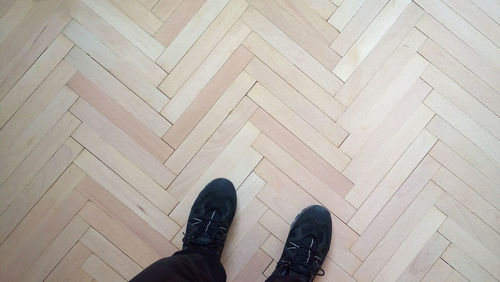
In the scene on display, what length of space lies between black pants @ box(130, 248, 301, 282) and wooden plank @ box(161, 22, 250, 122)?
17.2 inches

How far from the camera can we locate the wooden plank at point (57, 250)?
124cm

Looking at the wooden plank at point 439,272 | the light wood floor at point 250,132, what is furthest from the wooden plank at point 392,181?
the wooden plank at point 439,272

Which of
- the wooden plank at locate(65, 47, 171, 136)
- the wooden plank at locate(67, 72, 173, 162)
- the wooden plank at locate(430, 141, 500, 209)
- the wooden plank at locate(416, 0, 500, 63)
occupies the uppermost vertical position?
the wooden plank at locate(416, 0, 500, 63)

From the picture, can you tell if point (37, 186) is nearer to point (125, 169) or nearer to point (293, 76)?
point (125, 169)

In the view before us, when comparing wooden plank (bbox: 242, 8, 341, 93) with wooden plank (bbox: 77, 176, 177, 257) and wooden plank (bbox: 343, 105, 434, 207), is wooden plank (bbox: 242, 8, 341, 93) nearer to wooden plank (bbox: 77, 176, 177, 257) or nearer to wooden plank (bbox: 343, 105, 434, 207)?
wooden plank (bbox: 343, 105, 434, 207)

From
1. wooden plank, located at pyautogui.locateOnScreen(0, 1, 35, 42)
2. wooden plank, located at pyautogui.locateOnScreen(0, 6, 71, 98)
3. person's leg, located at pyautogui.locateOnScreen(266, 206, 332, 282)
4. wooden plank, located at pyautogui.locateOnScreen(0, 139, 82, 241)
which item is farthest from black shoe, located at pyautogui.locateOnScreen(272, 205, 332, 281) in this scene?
wooden plank, located at pyautogui.locateOnScreen(0, 1, 35, 42)

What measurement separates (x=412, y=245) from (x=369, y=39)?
2.26 ft

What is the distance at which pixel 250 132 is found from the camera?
1.28 metres

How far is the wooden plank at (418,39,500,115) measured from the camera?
51.6 inches

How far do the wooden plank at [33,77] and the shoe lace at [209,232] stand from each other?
2.25 feet

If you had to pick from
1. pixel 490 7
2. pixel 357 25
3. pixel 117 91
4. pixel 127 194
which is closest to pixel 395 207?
pixel 357 25

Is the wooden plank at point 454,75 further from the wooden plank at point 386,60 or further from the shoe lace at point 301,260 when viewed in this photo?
the shoe lace at point 301,260

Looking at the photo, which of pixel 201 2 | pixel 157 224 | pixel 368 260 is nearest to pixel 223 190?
pixel 157 224

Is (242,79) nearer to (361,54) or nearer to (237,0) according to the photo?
(237,0)
